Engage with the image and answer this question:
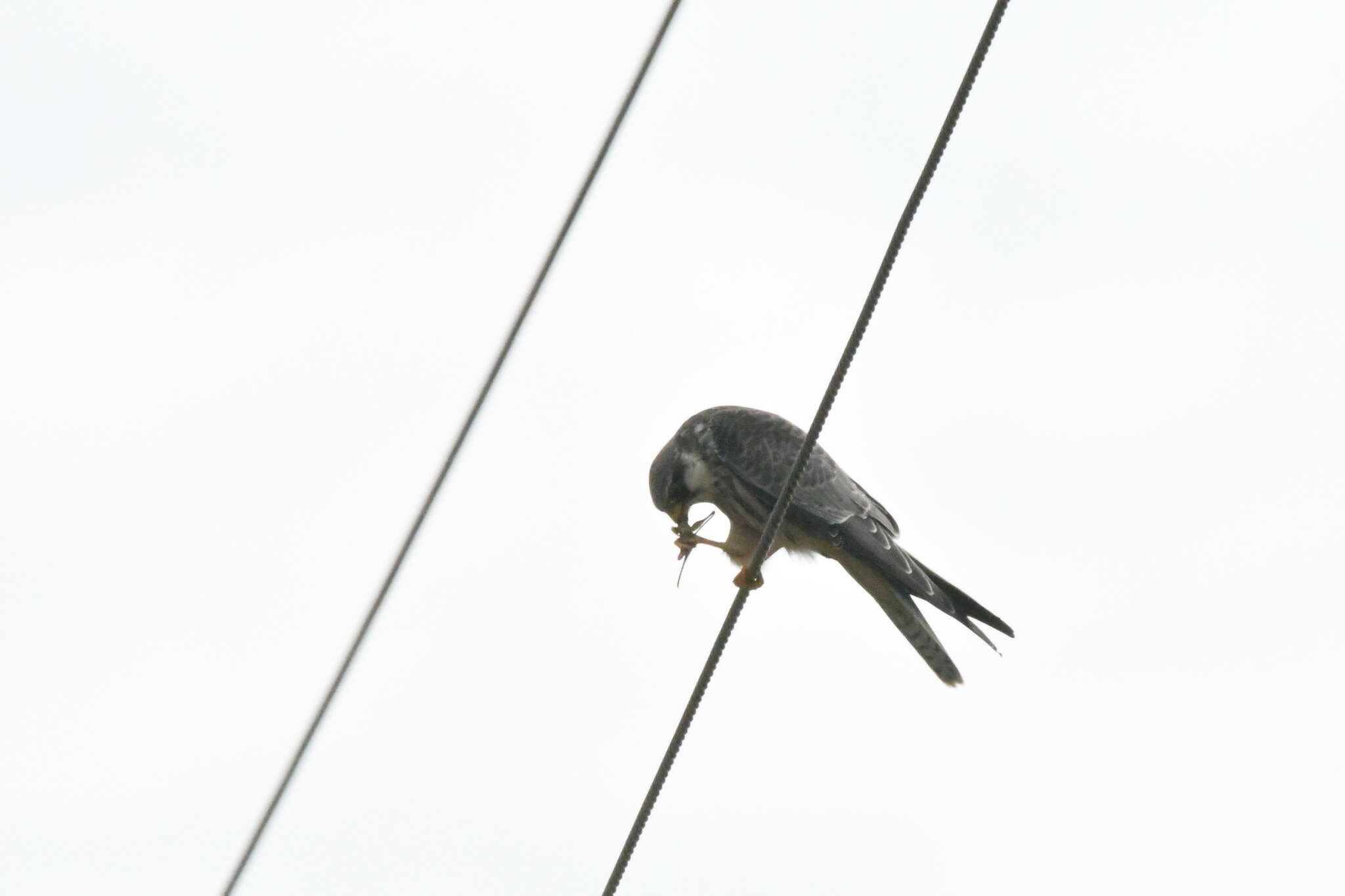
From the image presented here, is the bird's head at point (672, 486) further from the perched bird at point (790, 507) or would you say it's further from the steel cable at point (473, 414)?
the steel cable at point (473, 414)

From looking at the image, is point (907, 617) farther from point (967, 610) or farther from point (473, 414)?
point (473, 414)

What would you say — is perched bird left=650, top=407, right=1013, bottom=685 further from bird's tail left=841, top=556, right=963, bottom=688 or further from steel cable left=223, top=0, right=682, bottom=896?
steel cable left=223, top=0, right=682, bottom=896

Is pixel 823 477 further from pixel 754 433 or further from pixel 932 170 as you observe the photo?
pixel 932 170

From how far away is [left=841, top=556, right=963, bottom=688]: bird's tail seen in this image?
19.6 feet

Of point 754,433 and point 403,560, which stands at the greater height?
point 754,433

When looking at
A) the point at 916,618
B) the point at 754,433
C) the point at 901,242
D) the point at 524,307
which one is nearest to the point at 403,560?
the point at 524,307

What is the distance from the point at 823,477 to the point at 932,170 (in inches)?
155

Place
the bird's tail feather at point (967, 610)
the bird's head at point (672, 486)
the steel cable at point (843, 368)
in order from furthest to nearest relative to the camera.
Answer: the bird's head at point (672, 486), the bird's tail feather at point (967, 610), the steel cable at point (843, 368)

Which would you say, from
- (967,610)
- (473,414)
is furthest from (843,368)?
(967,610)

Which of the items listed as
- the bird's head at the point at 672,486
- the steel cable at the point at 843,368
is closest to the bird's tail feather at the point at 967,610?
the bird's head at the point at 672,486

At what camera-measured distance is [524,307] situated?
3436 mm

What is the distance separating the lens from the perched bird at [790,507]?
235 inches

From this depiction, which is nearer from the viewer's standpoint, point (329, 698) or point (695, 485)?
point (329, 698)

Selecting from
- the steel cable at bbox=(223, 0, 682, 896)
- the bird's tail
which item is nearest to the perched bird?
the bird's tail
